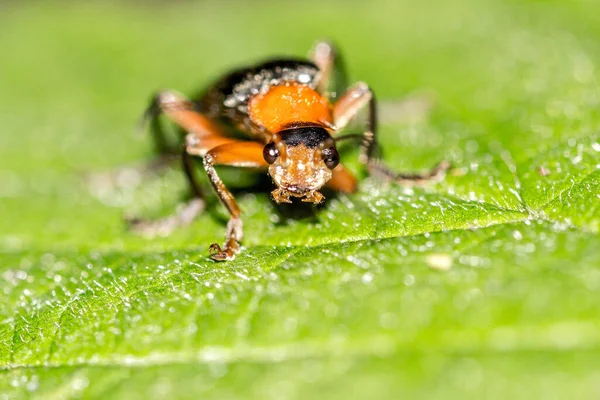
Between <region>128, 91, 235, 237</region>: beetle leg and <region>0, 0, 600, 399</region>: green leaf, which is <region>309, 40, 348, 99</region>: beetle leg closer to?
<region>0, 0, 600, 399</region>: green leaf

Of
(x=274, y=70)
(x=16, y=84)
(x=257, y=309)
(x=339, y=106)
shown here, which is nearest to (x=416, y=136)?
(x=339, y=106)

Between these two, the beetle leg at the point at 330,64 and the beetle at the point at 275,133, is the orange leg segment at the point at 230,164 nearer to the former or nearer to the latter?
the beetle at the point at 275,133

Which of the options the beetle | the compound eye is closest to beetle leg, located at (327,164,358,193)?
the beetle

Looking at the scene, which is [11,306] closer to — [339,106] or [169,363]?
[169,363]

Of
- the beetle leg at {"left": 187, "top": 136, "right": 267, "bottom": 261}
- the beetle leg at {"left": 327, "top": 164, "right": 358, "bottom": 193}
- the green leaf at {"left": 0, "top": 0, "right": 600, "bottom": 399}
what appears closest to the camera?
the green leaf at {"left": 0, "top": 0, "right": 600, "bottom": 399}

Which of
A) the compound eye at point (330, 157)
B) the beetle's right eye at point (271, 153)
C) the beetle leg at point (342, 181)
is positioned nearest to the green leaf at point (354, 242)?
the beetle leg at point (342, 181)

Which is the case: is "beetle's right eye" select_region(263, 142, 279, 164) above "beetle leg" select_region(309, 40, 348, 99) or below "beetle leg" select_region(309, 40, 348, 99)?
below
